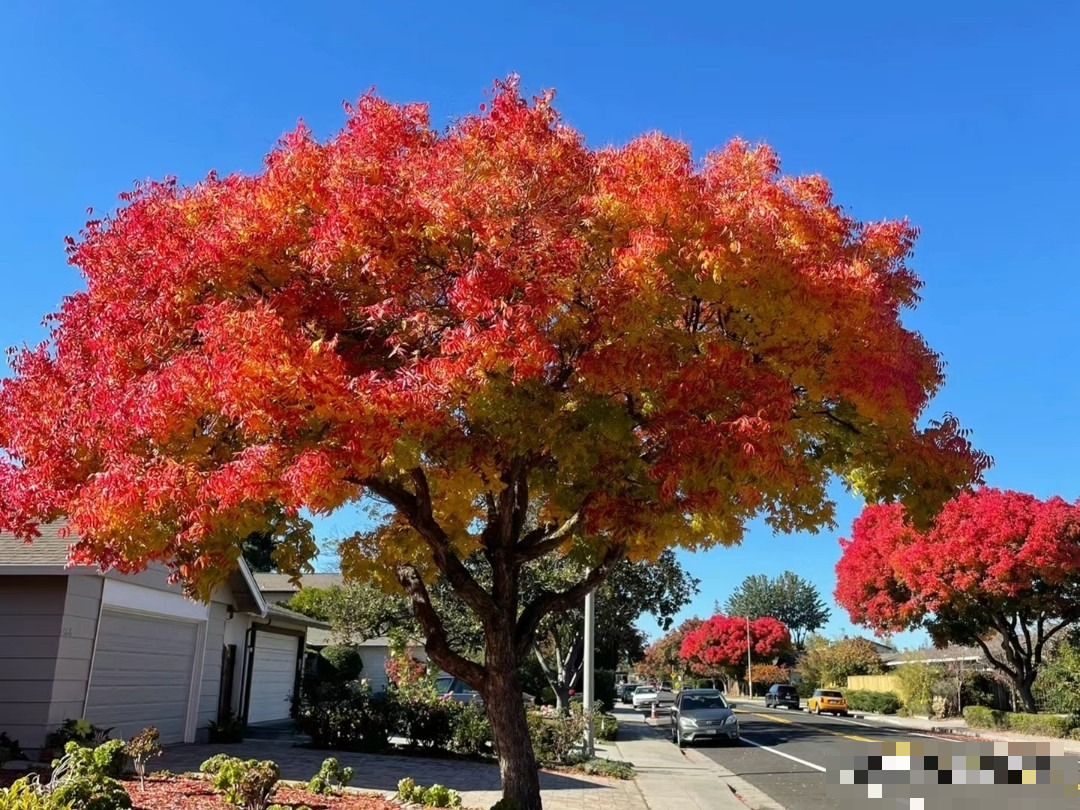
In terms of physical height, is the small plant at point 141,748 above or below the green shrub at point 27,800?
below

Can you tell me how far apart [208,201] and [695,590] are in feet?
83.8

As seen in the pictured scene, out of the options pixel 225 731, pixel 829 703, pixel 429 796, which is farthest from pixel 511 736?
pixel 829 703

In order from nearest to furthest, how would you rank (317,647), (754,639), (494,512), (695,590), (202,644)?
(494,512)
(202,644)
(695,590)
(317,647)
(754,639)

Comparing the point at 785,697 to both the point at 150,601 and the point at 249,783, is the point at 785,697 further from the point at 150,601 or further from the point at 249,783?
the point at 249,783

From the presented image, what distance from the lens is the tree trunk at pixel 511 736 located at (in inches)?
345

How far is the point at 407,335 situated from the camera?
7.38 metres

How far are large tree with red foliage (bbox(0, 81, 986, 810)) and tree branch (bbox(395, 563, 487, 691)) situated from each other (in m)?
0.41

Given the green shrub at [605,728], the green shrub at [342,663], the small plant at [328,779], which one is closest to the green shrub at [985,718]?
the green shrub at [605,728]

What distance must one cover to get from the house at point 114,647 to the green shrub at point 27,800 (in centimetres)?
628

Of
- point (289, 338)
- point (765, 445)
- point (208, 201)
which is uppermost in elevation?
point (208, 201)

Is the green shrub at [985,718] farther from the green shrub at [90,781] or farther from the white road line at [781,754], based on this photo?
the green shrub at [90,781]

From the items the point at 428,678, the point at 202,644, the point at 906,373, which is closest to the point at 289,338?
the point at 906,373

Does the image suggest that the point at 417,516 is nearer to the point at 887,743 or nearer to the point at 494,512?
the point at 494,512

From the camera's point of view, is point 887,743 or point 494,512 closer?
point 887,743
